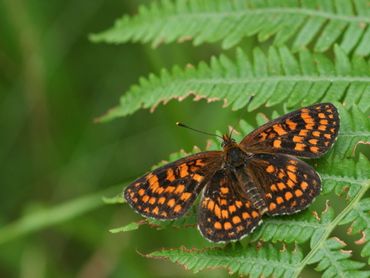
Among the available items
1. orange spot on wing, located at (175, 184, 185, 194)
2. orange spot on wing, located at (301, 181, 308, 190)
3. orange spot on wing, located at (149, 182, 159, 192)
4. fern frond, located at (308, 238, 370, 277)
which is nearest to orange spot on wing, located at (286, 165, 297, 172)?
orange spot on wing, located at (301, 181, 308, 190)

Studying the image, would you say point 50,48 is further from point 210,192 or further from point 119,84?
point 210,192

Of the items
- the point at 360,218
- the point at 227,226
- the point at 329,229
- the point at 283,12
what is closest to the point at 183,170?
the point at 227,226

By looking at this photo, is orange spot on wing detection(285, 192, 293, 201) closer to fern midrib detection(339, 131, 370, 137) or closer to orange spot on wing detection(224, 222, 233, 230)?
orange spot on wing detection(224, 222, 233, 230)

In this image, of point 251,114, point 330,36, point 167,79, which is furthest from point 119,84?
point 330,36

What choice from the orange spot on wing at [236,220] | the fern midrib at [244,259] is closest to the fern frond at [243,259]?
the fern midrib at [244,259]

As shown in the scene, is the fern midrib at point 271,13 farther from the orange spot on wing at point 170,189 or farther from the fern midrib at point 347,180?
the orange spot on wing at point 170,189

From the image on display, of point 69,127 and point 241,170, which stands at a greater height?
point 241,170

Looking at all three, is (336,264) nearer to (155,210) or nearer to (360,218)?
(360,218)
